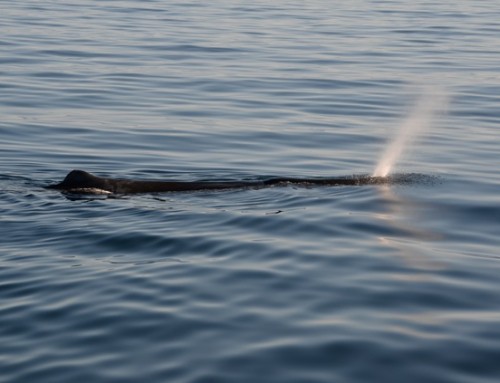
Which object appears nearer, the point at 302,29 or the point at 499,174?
→ the point at 499,174

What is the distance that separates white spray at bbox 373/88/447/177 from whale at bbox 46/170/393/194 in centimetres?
81

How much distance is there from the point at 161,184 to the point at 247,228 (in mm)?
1890

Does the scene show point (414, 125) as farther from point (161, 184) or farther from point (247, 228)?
point (247, 228)

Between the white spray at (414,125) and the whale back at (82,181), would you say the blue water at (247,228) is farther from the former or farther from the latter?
the whale back at (82,181)

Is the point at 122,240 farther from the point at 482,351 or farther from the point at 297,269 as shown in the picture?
the point at 482,351

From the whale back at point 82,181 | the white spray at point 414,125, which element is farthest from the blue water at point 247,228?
the whale back at point 82,181

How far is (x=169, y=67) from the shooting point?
24.2m

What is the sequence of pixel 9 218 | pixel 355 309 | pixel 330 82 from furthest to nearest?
pixel 330 82, pixel 9 218, pixel 355 309

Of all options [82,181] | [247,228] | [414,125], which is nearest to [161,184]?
[82,181]

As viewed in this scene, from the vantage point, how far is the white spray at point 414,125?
15.5 meters

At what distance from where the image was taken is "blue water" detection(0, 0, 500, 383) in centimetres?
742

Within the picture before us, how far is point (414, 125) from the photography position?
19219mm

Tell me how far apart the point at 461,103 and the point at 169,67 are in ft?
21.6

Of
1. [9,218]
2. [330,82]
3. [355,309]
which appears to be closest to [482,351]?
[355,309]
